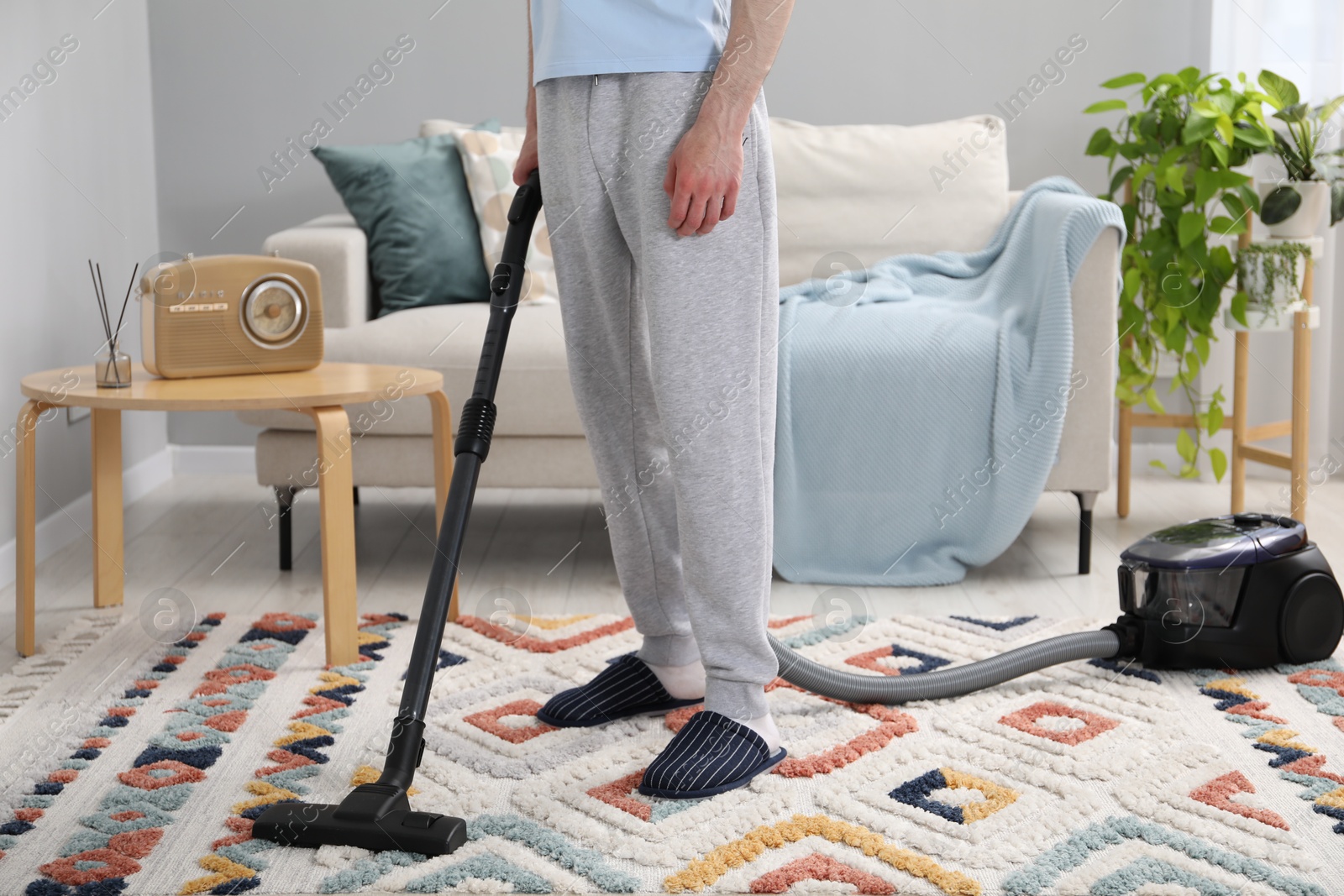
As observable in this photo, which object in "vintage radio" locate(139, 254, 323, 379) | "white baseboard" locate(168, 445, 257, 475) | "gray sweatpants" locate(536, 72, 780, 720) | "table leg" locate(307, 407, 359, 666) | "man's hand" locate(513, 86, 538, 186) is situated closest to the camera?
"gray sweatpants" locate(536, 72, 780, 720)

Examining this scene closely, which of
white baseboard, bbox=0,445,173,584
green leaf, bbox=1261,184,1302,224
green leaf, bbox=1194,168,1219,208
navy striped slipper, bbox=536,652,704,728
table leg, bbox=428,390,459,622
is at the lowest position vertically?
navy striped slipper, bbox=536,652,704,728

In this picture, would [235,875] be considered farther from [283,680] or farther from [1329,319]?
[1329,319]

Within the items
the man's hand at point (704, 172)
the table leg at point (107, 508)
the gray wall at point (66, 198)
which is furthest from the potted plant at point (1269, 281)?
the gray wall at point (66, 198)

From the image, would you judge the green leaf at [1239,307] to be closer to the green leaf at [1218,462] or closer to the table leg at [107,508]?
the green leaf at [1218,462]

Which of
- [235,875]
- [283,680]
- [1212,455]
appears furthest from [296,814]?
[1212,455]

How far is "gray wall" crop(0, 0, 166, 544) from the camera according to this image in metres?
2.05

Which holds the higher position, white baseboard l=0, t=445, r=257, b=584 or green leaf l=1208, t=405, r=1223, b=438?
green leaf l=1208, t=405, r=1223, b=438

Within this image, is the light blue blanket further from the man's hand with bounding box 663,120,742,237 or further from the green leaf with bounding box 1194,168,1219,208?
the man's hand with bounding box 663,120,742,237

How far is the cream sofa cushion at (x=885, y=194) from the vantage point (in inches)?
102

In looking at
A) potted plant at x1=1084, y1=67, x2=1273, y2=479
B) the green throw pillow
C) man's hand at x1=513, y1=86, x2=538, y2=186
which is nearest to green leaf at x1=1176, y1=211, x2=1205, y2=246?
potted plant at x1=1084, y1=67, x2=1273, y2=479

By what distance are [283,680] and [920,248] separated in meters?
1.63

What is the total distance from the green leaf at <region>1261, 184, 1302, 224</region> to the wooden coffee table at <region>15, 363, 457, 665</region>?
159 centimetres

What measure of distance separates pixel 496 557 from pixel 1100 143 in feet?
5.05

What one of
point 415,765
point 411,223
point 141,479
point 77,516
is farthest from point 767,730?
point 141,479
